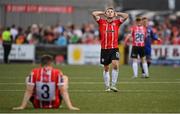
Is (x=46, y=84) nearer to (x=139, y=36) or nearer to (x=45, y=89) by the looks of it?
(x=45, y=89)

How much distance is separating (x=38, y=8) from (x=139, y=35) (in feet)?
53.4

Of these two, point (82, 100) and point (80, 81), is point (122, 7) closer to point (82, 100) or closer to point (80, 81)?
point (80, 81)

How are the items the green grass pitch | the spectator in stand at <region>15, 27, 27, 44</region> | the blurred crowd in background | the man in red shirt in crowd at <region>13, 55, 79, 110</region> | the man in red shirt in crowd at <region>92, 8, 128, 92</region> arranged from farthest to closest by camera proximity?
1. the blurred crowd in background
2. the spectator in stand at <region>15, 27, 27, 44</region>
3. the man in red shirt in crowd at <region>92, 8, 128, 92</region>
4. the green grass pitch
5. the man in red shirt in crowd at <region>13, 55, 79, 110</region>

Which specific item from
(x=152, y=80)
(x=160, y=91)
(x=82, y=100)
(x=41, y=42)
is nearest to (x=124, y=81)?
(x=152, y=80)

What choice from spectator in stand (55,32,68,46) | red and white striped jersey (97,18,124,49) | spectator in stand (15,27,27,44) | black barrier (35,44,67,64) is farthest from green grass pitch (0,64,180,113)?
spectator in stand (15,27,27,44)

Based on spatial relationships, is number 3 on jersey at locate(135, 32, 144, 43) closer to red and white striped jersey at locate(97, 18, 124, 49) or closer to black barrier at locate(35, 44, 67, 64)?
red and white striped jersey at locate(97, 18, 124, 49)

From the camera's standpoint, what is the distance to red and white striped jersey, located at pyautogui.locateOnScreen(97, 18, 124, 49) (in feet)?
64.1

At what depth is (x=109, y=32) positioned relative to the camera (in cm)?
1961

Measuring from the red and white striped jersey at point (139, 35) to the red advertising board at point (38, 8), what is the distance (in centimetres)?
1565

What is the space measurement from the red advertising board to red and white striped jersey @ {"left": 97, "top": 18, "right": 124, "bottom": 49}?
70.9 ft

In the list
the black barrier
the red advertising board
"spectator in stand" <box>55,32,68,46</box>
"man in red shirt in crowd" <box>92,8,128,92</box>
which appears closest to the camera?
"man in red shirt in crowd" <box>92,8,128,92</box>

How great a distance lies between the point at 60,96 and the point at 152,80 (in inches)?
381

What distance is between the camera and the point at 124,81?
76.5ft

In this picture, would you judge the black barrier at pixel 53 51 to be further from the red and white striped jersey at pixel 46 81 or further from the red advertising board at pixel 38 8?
the red and white striped jersey at pixel 46 81
